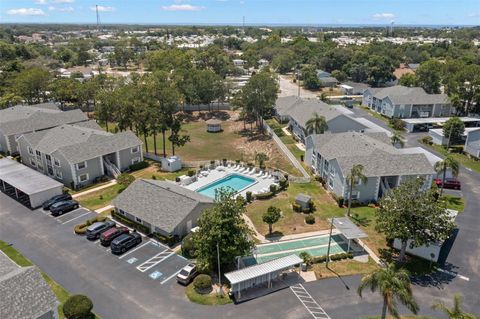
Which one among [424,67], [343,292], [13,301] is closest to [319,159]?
[343,292]

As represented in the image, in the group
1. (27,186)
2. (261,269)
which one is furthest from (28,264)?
(261,269)

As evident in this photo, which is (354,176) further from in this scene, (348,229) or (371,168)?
(348,229)

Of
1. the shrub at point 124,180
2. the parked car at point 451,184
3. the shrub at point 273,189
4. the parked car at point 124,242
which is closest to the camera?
the parked car at point 124,242

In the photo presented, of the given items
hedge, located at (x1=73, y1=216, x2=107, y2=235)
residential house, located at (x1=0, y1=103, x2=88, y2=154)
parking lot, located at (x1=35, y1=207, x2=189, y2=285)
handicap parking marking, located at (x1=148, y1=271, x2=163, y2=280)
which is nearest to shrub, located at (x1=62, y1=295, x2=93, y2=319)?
handicap parking marking, located at (x1=148, y1=271, x2=163, y2=280)

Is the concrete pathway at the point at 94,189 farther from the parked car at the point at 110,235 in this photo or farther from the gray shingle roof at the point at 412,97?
the gray shingle roof at the point at 412,97

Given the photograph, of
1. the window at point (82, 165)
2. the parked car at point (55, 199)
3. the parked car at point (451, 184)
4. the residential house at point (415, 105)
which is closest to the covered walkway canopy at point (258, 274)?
the parked car at point (55, 199)

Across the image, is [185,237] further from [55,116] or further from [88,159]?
[55,116]
